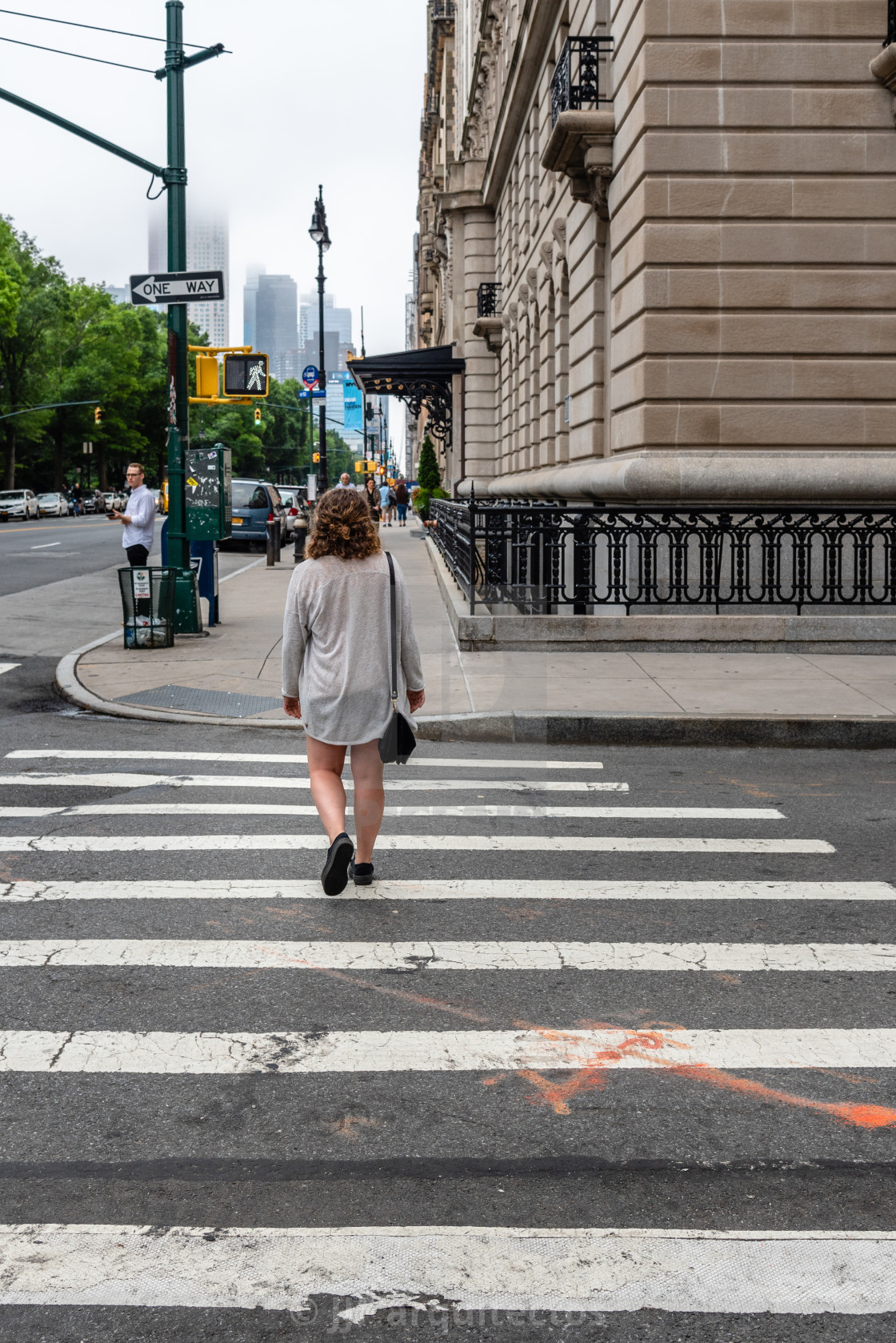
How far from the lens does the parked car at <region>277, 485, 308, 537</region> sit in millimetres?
39631

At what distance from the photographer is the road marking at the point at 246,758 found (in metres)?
9.23

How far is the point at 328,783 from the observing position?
6.17 metres

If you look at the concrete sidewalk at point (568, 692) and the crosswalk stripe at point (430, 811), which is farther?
the concrete sidewalk at point (568, 692)

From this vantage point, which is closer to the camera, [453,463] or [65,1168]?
[65,1168]

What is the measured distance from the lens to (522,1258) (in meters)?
3.11

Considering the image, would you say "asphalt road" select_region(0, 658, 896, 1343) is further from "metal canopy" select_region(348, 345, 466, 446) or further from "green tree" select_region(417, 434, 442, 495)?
"green tree" select_region(417, 434, 442, 495)

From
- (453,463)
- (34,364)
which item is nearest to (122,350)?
(34,364)

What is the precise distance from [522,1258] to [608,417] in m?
16.0

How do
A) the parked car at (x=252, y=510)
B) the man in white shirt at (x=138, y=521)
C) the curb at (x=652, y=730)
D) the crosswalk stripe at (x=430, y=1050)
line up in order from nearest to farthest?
the crosswalk stripe at (x=430, y=1050)
the curb at (x=652, y=730)
the man in white shirt at (x=138, y=521)
the parked car at (x=252, y=510)

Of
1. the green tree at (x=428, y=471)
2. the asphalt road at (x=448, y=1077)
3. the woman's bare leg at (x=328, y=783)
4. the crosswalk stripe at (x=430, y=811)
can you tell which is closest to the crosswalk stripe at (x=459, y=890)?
the asphalt road at (x=448, y=1077)

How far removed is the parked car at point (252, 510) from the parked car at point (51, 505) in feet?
140

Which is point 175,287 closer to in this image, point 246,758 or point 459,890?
point 246,758

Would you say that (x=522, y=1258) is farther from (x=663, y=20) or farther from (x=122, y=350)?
(x=122, y=350)

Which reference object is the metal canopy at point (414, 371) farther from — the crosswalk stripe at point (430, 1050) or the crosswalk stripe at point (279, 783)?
the crosswalk stripe at point (430, 1050)
